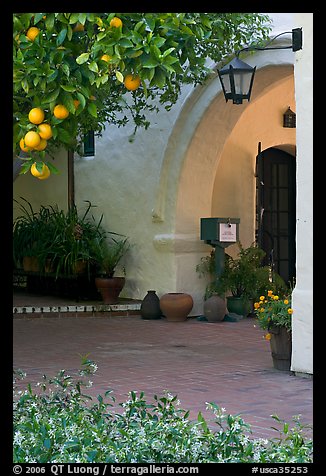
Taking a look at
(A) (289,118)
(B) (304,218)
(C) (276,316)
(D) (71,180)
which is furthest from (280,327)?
(D) (71,180)

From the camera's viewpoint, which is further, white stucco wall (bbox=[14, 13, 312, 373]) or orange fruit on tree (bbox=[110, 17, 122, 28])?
white stucco wall (bbox=[14, 13, 312, 373])

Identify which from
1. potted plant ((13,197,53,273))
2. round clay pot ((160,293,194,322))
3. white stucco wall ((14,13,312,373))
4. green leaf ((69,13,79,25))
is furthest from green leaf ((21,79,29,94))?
potted plant ((13,197,53,273))

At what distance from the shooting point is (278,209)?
13.3 m

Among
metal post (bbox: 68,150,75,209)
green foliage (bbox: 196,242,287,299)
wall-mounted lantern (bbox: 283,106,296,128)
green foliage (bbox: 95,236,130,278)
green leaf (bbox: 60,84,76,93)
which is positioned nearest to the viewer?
green leaf (bbox: 60,84,76,93)

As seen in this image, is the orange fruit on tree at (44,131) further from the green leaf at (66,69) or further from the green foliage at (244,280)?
the green foliage at (244,280)

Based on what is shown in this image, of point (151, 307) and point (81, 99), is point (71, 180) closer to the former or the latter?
point (151, 307)

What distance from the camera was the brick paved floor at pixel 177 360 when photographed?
6.14m

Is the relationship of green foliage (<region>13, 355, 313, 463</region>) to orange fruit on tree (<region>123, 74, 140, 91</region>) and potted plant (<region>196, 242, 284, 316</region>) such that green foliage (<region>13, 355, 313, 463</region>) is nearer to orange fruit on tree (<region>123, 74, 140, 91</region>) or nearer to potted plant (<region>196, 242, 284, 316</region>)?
orange fruit on tree (<region>123, 74, 140, 91</region>)

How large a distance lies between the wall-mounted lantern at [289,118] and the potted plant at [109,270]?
10.0ft

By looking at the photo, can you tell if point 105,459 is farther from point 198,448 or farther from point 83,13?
point 83,13

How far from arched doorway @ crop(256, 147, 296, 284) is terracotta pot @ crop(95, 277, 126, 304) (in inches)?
97.8

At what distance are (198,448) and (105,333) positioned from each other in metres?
6.47

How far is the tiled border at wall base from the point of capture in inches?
450

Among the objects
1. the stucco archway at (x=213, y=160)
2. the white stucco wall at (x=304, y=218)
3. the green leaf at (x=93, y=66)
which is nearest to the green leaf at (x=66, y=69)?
the green leaf at (x=93, y=66)
